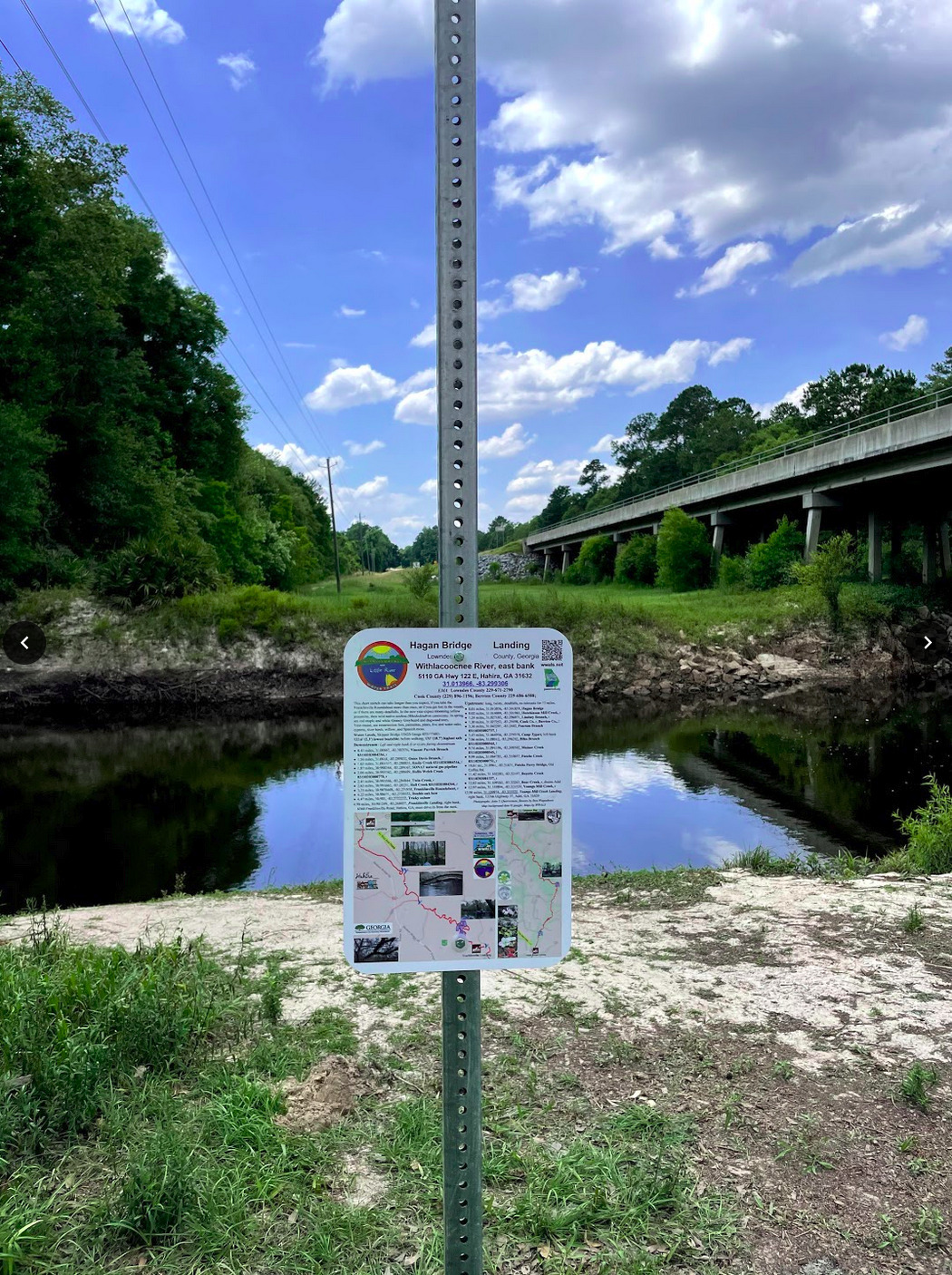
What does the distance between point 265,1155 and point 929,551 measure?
154 feet

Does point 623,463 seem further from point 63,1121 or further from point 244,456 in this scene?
point 63,1121

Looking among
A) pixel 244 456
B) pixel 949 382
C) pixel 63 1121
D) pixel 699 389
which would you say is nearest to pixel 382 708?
pixel 63 1121

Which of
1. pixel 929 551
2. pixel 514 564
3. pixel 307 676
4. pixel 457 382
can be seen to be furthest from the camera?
pixel 514 564

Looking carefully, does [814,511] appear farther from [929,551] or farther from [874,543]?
[929,551]

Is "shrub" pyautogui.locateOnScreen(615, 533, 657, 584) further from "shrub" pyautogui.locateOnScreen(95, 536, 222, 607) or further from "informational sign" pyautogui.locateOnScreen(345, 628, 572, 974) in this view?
"informational sign" pyautogui.locateOnScreen(345, 628, 572, 974)

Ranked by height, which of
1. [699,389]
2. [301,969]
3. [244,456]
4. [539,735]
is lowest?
[301,969]

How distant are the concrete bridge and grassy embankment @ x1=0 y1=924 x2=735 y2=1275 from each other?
33.0 m

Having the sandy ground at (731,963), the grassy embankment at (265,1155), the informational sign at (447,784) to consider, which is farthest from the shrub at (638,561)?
the informational sign at (447,784)

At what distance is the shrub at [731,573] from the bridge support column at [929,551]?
8.89m

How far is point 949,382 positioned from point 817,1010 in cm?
6703

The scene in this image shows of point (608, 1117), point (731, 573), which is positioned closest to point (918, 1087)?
point (608, 1117)

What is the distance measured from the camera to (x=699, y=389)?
9756cm

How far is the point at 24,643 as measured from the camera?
100.0 feet

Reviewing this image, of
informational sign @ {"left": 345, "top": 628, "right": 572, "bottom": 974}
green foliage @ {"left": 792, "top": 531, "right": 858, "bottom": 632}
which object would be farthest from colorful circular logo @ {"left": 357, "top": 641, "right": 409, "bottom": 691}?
green foliage @ {"left": 792, "top": 531, "right": 858, "bottom": 632}
